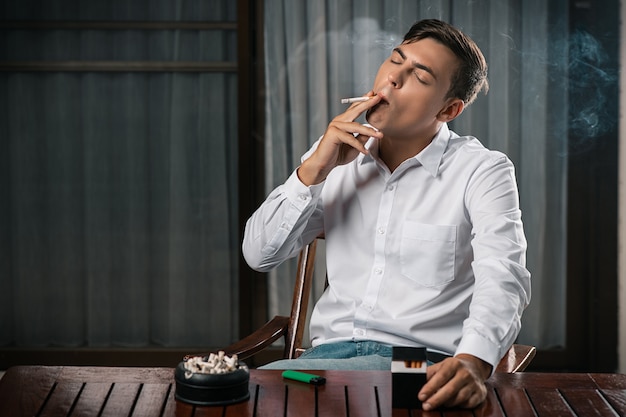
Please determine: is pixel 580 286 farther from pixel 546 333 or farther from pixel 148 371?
pixel 148 371

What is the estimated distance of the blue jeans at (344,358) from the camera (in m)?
1.80

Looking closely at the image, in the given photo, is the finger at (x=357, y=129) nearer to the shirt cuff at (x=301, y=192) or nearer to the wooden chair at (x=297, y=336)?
the shirt cuff at (x=301, y=192)

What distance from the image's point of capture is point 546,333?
11.8ft

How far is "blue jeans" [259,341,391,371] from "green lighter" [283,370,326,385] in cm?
22

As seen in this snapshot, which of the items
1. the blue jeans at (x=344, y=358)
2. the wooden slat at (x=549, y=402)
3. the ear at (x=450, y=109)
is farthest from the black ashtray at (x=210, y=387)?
the ear at (x=450, y=109)

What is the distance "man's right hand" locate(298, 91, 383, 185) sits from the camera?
1.97 m

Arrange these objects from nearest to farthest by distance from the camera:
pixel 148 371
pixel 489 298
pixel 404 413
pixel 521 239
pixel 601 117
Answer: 1. pixel 404 413
2. pixel 148 371
3. pixel 489 298
4. pixel 521 239
5. pixel 601 117

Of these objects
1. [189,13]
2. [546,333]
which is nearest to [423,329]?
[546,333]

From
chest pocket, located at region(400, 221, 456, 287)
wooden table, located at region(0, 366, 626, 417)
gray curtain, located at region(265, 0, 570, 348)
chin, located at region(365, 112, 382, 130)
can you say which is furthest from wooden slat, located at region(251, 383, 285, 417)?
gray curtain, located at region(265, 0, 570, 348)

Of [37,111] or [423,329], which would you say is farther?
[37,111]

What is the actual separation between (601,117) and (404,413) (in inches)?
95.2

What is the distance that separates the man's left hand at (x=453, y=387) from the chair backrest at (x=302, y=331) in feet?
1.70

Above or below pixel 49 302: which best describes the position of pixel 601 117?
above

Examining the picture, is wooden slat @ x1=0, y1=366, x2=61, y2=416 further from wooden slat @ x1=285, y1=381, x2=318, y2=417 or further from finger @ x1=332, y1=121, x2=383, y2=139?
finger @ x1=332, y1=121, x2=383, y2=139
